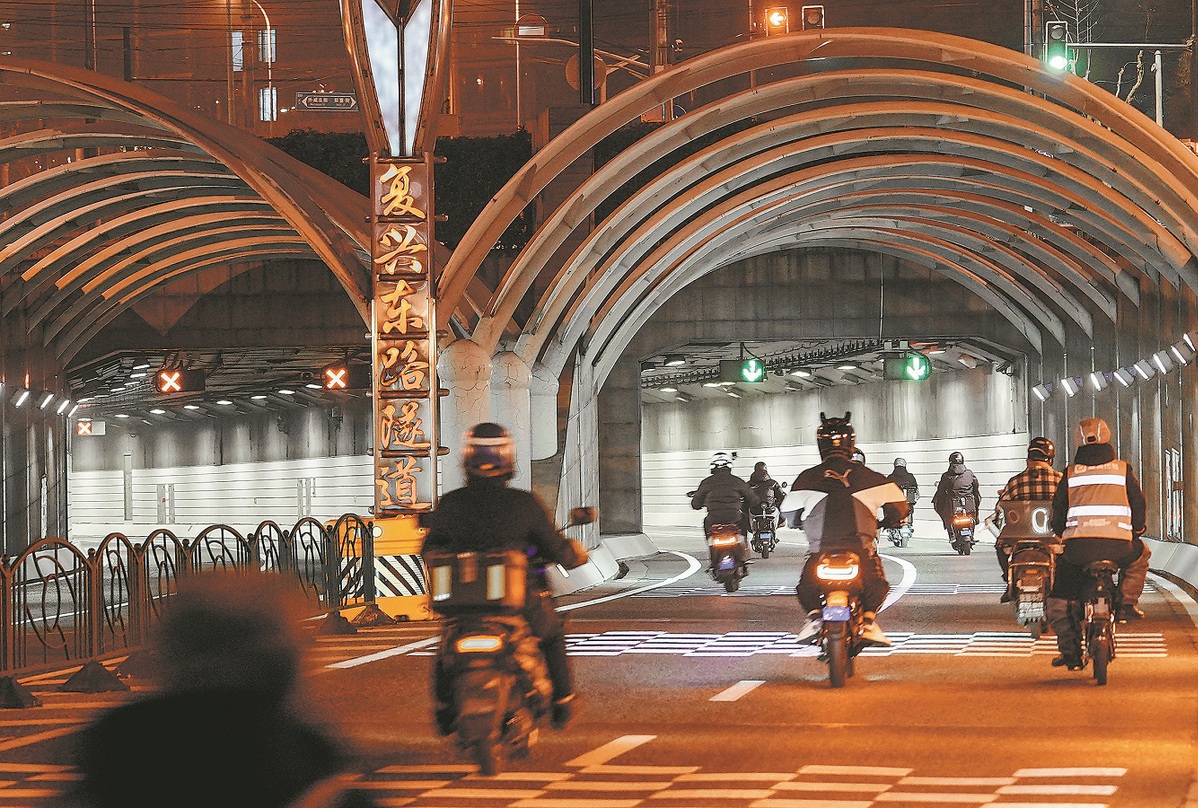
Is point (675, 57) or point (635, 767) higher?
point (675, 57)

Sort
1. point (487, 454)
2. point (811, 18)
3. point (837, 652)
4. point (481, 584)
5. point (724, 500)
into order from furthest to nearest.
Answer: point (724, 500)
point (811, 18)
point (837, 652)
point (487, 454)
point (481, 584)

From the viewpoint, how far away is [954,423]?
45344 millimetres

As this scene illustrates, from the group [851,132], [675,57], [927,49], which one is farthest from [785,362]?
[927,49]

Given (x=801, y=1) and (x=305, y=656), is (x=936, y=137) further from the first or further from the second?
(x=305, y=656)

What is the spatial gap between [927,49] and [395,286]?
671 cm

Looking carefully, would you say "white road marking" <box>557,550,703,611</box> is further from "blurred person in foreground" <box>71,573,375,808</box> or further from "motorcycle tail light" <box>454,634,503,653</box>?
A: "blurred person in foreground" <box>71,573,375,808</box>

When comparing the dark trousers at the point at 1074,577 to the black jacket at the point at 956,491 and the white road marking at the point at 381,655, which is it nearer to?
the white road marking at the point at 381,655

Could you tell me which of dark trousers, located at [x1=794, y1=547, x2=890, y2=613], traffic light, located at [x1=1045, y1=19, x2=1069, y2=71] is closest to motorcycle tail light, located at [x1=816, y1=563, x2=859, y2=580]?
dark trousers, located at [x1=794, y1=547, x2=890, y2=613]

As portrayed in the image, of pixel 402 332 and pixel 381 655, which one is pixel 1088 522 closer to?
pixel 381 655

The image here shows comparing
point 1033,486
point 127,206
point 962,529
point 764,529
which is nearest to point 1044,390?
point 962,529

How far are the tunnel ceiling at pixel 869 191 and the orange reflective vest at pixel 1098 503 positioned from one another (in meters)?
8.95

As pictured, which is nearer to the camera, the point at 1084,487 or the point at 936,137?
the point at 1084,487

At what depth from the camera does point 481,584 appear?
8.33 metres

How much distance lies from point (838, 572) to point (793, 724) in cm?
181
